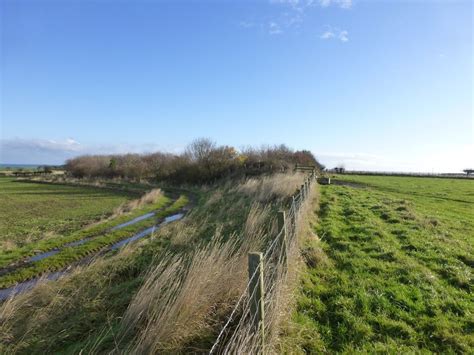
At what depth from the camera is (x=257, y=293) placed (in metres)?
3.15

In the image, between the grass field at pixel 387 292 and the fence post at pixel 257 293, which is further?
the grass field at pixel 387 292

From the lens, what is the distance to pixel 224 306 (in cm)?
391

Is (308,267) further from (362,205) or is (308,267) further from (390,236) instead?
(362,205)

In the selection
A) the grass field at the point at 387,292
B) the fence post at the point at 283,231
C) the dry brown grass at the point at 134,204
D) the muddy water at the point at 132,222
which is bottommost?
the muddy water at the point at 132,222

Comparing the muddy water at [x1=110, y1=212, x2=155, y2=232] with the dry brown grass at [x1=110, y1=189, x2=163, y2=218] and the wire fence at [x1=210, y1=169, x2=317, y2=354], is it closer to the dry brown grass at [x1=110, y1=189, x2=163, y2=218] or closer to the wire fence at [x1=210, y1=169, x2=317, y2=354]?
the dry brown grass at [x1=110, y1=189, x2=163, y2=218]

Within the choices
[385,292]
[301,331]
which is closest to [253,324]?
[301,331]

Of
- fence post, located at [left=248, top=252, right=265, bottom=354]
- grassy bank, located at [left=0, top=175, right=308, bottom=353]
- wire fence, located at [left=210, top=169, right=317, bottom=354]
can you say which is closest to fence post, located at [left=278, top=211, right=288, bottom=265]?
grassy bank, located at [left=0, top=175, right=308, bottom=353]

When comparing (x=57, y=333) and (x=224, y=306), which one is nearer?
(x=224, y=306)

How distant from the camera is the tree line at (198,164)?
39.7 m

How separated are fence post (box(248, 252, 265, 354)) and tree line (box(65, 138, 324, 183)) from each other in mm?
29080

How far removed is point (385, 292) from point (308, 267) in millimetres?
1602

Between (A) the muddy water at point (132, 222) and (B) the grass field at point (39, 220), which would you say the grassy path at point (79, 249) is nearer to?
(A) the muddy water at point (132, 222)

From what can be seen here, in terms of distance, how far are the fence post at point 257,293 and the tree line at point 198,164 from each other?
2908cm

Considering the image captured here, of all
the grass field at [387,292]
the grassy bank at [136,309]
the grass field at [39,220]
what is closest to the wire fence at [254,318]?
the grassy bank at [136,309]
